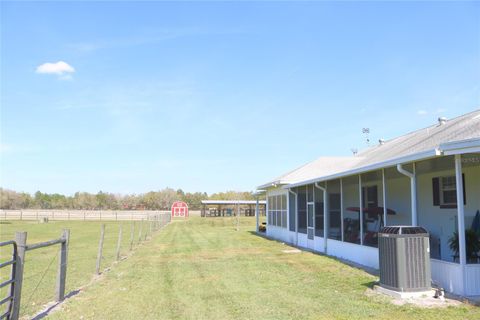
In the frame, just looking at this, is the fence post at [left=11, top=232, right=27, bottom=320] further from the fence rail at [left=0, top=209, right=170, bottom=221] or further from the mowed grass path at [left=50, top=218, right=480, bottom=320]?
the fence rail at [left=0, top=209, right=170, bottom=221]

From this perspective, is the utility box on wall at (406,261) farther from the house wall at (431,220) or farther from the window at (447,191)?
the window at (447,191)

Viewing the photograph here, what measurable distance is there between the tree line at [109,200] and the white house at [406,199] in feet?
297

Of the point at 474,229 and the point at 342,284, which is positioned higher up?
the point at 474,229

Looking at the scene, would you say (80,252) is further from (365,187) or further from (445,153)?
(445,153)

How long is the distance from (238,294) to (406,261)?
314 cm

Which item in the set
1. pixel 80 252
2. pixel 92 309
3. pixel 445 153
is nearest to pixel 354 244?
pixel 445 153

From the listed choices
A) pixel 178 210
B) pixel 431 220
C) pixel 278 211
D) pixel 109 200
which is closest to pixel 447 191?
pixel 431 220

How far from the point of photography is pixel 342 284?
971 centimetres

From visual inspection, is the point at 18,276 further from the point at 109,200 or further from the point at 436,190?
the point at 109,200

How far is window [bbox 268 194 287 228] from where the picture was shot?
23722 mm

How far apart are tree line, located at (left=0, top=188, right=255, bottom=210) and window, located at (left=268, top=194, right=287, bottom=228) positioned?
81545 mm

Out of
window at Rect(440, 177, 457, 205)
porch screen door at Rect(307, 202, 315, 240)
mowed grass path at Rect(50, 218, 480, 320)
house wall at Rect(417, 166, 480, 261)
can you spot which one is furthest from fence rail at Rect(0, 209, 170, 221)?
window at Rect(440, 177, 457, 205)

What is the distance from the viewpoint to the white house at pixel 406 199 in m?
8.38

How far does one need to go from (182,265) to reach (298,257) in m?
3.92
